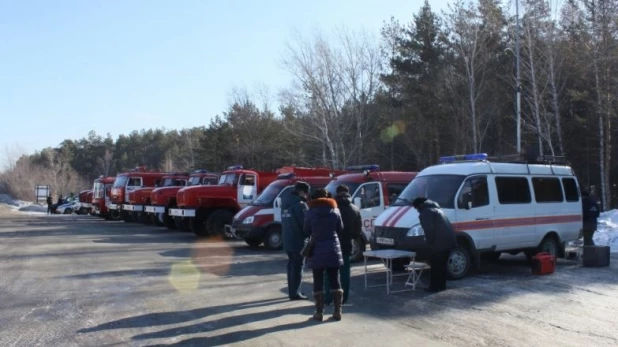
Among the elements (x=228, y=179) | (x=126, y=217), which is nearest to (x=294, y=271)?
(x=228, y=179)

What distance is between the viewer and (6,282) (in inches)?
437

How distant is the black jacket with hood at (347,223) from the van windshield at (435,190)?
294 cm

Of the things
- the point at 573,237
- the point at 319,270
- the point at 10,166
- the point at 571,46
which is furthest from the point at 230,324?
the point at 10,166

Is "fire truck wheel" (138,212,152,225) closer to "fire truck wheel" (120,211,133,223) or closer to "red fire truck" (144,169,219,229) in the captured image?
"fire truck wheel" (120,211,133,223)

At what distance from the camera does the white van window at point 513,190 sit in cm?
1226

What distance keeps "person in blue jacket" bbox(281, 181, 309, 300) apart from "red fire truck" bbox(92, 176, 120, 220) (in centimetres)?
2660

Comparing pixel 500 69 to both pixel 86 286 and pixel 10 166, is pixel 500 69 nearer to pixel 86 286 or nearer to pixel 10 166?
pixel 86 286

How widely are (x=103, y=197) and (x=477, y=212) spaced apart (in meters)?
27.5

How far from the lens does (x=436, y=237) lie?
9.71 metres

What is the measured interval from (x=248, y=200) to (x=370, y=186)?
23.3 feet

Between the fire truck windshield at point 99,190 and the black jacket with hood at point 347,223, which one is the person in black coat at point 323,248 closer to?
the black jacket with hood at point 347,223

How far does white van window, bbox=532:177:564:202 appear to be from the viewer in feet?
42.9

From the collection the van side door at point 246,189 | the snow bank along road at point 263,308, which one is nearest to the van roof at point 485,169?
the snow bank along road at point 263,308

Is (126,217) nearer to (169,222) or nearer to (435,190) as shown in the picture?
(169,222)
